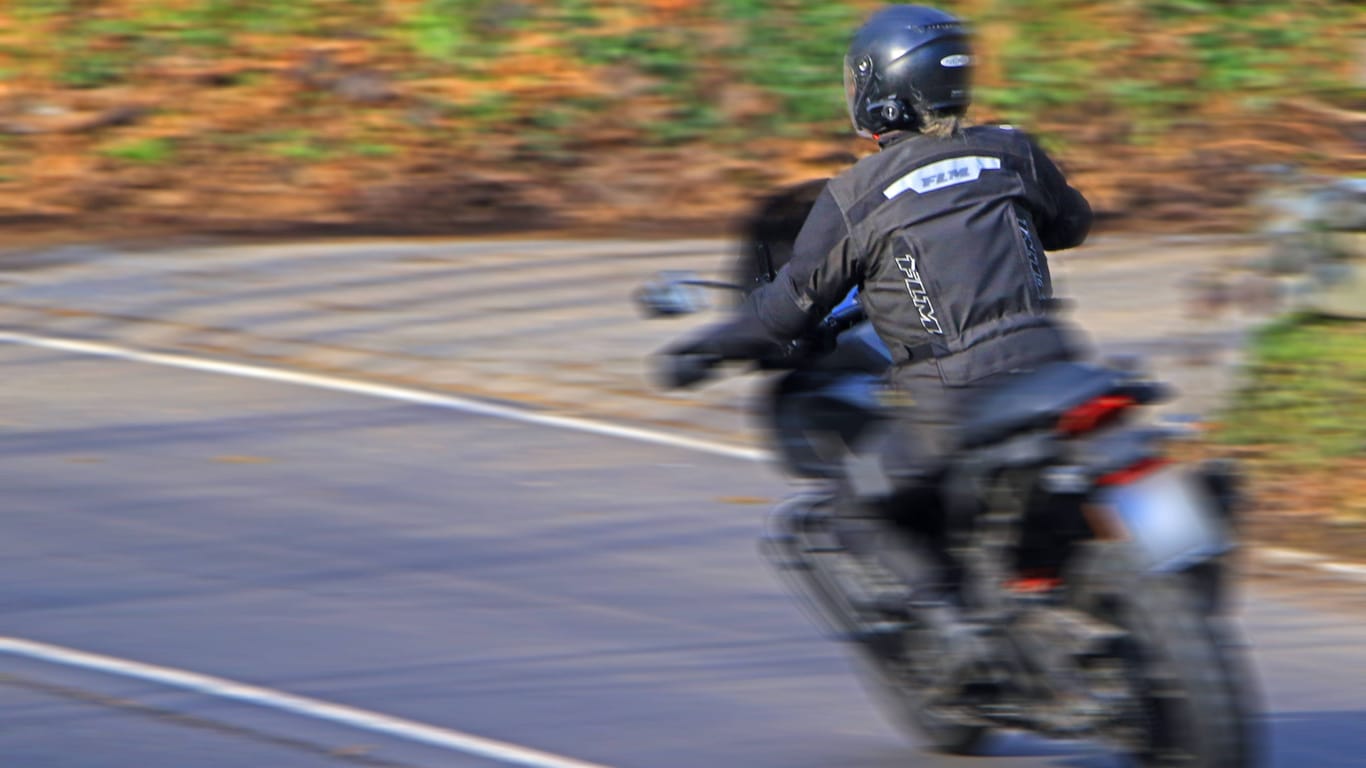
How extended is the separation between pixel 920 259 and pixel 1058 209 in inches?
19.1

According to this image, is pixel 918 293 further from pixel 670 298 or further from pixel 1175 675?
pixel 1175 675

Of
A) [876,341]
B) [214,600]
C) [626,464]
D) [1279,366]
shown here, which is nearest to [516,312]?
[626,464]

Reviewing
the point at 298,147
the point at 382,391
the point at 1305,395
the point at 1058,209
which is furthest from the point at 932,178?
the point at 298,147

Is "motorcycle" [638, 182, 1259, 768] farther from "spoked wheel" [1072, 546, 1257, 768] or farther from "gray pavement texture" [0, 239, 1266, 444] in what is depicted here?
"gray pavement texture" [0, 239, 1266, 444]

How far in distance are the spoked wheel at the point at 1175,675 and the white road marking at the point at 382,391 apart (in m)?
4.30

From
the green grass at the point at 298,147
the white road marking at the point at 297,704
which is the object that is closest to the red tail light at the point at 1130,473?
the white road marking at the point at 297,704

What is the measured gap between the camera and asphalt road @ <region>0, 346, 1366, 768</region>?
5219 millimetres

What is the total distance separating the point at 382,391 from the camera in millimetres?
9352

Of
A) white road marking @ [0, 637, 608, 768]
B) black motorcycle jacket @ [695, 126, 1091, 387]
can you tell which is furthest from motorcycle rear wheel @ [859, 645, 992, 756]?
black motorcycle jacket @ [695, 126, 1091, 387]

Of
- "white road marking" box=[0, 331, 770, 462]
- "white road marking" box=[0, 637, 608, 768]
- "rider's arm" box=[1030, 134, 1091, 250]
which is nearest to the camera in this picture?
"rider's arm" box=[1030, 134, 1091, 250]

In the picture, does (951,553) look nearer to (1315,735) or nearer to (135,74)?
(1315,735)

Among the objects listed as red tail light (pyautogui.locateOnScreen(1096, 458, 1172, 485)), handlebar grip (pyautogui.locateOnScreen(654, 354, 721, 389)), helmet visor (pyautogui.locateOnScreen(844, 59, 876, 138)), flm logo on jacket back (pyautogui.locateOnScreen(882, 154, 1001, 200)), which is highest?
helmet visor (pyautogui.locateOnScreen(844, 59, 876, 138))

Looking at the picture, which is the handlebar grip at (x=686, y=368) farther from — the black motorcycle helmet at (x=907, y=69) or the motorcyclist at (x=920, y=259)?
the black motorcycle helmet at (x=907, y=69)

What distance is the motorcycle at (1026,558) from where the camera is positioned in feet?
13.3
